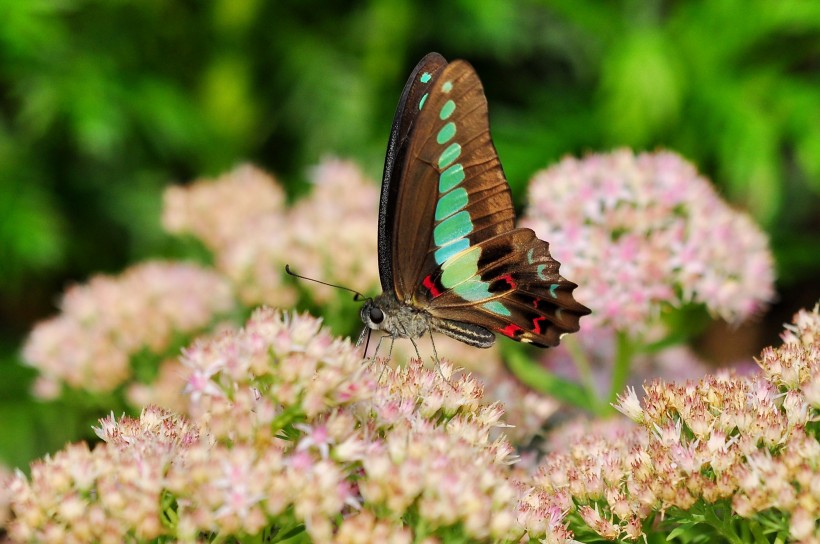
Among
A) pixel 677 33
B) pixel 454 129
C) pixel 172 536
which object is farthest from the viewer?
pixel 677 33

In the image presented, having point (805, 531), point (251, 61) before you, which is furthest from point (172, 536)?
point (251, 61)

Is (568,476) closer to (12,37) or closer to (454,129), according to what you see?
(454,129)

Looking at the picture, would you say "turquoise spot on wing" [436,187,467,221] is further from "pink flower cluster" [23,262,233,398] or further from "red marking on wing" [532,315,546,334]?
"pink flower cluster" [23,262,233,398]

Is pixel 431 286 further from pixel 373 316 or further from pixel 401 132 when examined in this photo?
pixel 401 132

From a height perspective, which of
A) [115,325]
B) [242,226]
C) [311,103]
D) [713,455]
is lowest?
[713,455]

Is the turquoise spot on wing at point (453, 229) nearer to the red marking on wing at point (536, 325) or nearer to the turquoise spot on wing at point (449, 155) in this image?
the turquoise spot on wing at point (449, 155)

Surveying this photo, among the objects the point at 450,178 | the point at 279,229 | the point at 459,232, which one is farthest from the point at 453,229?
the point at 279,229
